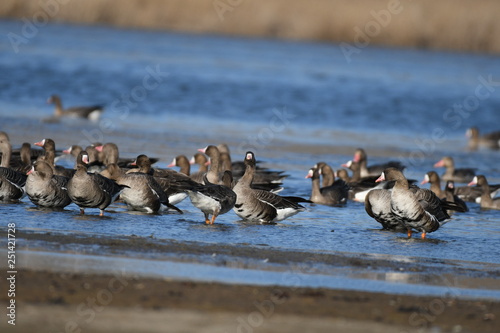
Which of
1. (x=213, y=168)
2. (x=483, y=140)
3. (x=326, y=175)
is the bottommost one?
(x=326, y=175)

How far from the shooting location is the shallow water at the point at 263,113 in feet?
37.4

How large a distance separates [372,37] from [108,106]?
22.2m

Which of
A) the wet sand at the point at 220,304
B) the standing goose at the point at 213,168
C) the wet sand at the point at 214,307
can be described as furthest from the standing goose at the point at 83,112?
the wet sand at the point at 214,307

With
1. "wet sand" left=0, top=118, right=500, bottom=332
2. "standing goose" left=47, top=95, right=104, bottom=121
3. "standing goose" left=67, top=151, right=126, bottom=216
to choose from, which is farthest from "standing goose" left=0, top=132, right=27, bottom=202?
"standing goose" left=47, top=95, right=104, bottom=121

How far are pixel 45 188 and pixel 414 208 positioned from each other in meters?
5.00

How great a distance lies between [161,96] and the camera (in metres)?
30.9

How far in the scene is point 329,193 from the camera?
49.8ft

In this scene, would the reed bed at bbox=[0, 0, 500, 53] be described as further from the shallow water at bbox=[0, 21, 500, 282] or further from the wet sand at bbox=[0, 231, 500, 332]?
the wet sand at bbox=[0, 231, 500, 332]

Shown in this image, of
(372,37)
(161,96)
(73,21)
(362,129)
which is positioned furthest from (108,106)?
(73,21)

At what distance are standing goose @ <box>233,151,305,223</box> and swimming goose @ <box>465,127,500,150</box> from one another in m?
14.1

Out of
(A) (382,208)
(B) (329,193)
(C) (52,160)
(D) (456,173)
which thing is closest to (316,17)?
(D) (456,173)

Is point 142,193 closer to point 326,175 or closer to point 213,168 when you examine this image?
point 213,168

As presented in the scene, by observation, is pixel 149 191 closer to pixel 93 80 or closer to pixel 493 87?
pixel 93 80

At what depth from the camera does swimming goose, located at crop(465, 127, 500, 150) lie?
2559 centimetres
